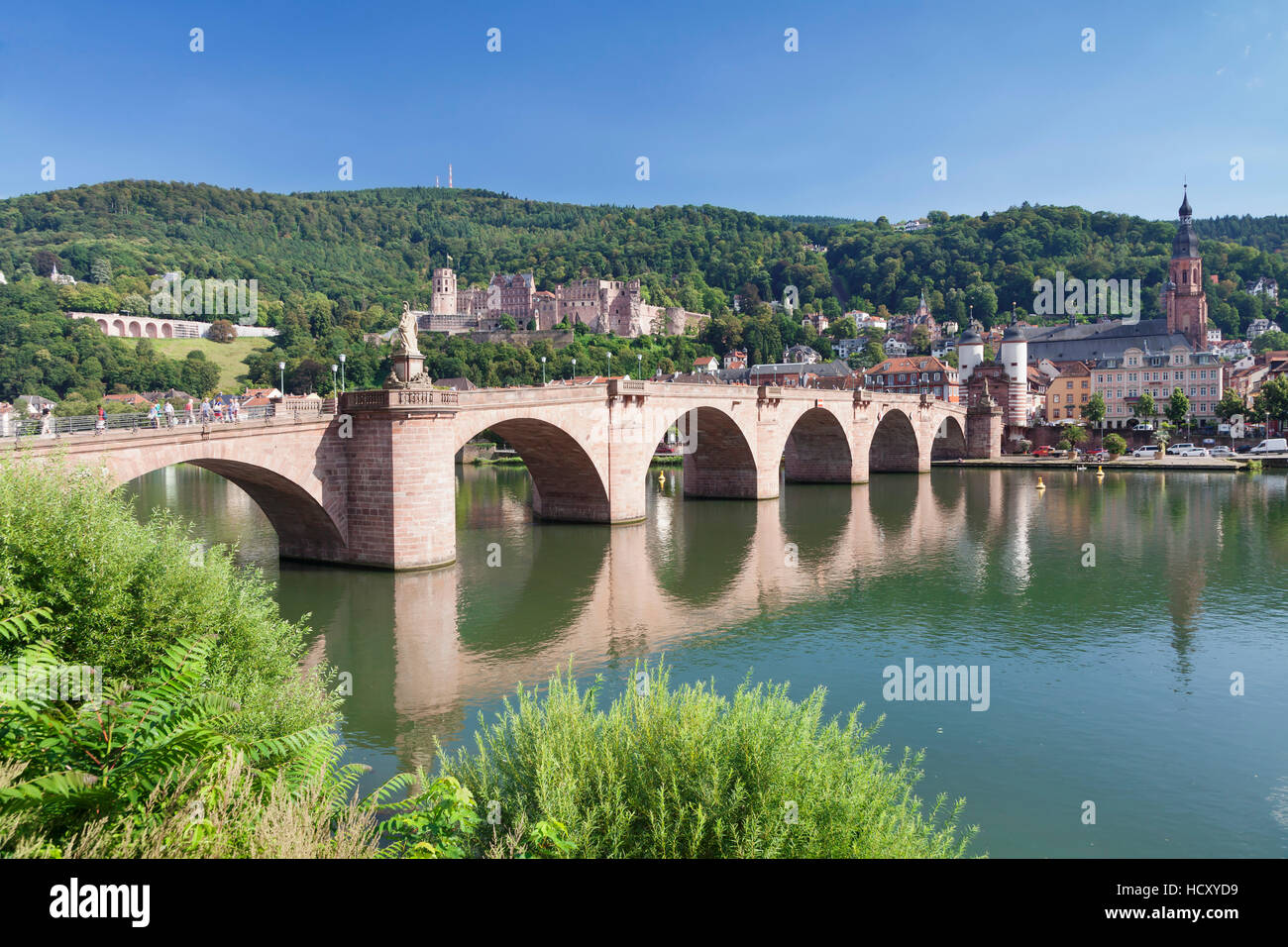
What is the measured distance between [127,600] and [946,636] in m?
15.9

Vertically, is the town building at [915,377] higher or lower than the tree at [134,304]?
lower

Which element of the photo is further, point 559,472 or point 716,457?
point 716,457

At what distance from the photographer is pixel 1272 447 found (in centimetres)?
6931

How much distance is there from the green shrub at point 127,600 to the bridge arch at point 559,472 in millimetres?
20653

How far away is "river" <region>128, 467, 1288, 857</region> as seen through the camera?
11945 millimetres

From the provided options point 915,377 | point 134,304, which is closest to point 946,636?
point 915,377

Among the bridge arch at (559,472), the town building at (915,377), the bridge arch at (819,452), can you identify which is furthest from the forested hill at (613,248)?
the bridge arch at (559,472)

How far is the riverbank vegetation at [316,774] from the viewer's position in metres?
5.55

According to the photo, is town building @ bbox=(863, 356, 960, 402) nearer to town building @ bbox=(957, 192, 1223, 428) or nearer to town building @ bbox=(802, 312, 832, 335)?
town building @ bbox=(957, 192, 1223, 428)

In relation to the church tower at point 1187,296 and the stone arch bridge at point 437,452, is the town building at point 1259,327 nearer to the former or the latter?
the church tower at point 1187,296

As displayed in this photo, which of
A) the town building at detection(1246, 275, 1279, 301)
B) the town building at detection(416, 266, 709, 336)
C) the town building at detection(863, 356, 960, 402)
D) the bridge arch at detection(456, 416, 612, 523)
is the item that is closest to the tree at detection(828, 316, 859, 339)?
the town building at detection(416, 266, 709, 336)

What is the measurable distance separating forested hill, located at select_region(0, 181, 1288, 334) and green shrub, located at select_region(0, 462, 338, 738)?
10826 cm

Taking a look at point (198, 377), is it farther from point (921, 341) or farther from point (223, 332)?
point (921, 341)
